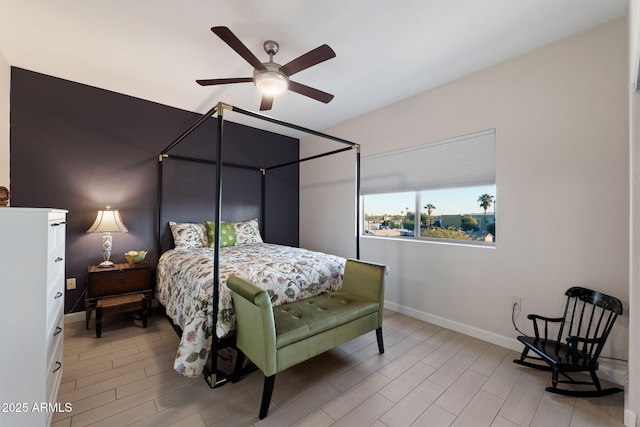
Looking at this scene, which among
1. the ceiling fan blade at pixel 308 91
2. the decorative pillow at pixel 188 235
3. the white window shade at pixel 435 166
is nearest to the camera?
the ceiling fan blade at pixel 308 91

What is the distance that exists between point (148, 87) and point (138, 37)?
37.3 inches

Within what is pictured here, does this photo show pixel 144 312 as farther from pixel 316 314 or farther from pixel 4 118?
pixel 4 118

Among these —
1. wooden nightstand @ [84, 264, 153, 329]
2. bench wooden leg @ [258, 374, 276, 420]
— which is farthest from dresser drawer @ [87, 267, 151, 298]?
bench wooden leg @ [258, 374, 276, 420]

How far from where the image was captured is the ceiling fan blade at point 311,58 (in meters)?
1.73

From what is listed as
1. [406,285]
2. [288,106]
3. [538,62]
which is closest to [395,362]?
[406,285]

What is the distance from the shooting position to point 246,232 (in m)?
3.70

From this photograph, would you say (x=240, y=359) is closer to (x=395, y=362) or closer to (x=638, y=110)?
(x=395, y=362)

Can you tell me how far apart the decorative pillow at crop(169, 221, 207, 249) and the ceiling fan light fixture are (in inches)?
80.3

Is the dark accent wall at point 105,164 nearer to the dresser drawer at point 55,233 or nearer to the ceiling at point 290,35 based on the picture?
the ceiling at point 290,35

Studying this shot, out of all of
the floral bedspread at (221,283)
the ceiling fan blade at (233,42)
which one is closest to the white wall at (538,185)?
the floral bedspread at (221,283)

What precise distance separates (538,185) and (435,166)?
950mm

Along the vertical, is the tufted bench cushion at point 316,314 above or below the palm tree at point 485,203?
below

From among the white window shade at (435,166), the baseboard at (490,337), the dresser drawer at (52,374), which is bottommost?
the baseboard at (490,337)

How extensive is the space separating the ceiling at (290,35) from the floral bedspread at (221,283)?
6.10 ft
